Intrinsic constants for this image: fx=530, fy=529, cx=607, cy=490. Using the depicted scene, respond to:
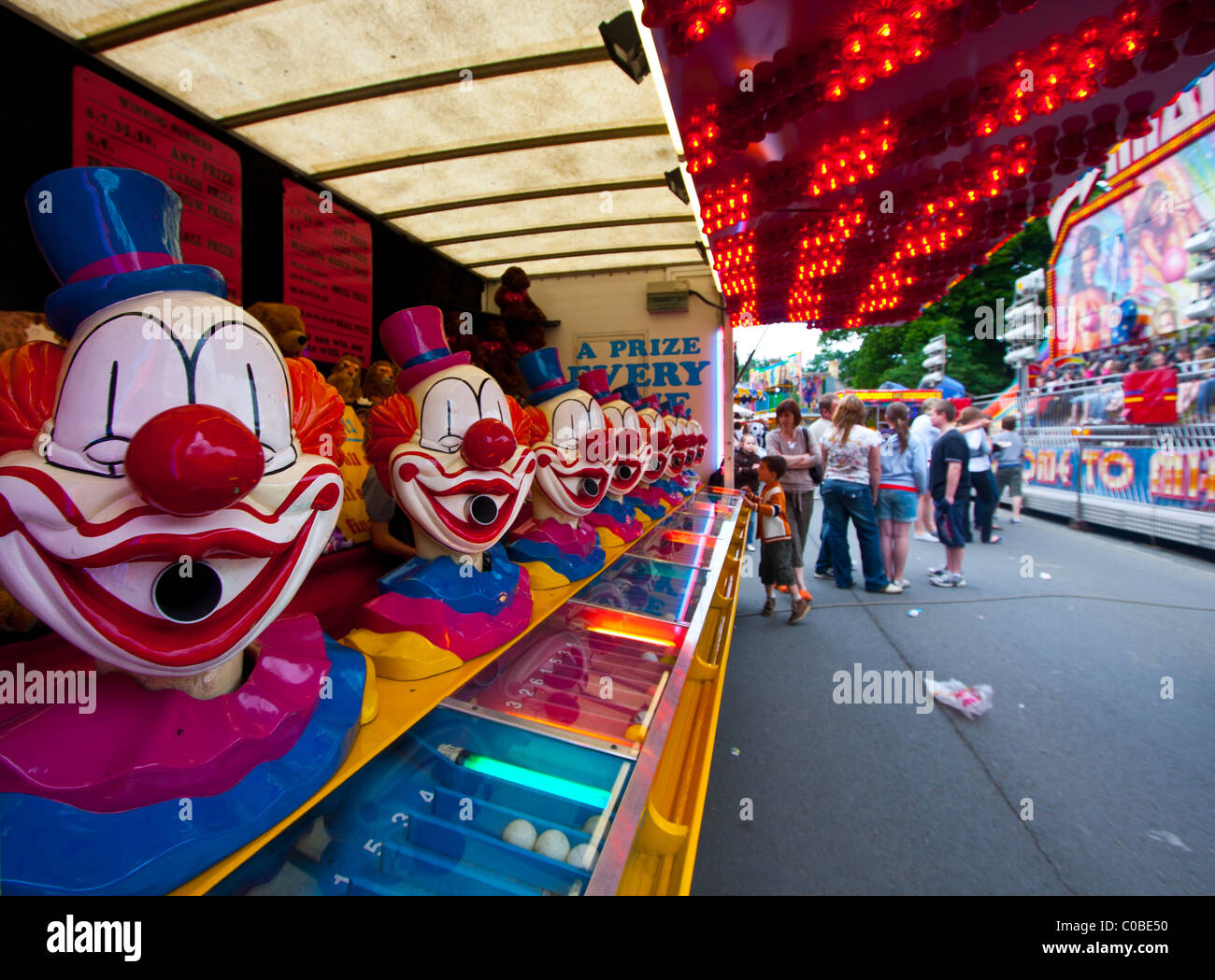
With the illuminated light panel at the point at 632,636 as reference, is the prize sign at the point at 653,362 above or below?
above

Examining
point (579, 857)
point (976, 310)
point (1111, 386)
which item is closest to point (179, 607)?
point (579, 857)

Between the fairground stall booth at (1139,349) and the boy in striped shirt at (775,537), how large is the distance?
173 inches

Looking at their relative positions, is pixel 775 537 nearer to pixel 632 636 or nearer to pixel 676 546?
pixel 676 546

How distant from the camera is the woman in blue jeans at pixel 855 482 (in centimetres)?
442

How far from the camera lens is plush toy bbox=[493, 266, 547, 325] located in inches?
97.4

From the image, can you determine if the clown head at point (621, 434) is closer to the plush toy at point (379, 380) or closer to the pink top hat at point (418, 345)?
the plush toy at point (379, 380)

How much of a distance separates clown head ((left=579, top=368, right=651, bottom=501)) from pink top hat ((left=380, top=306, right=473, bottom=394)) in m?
0.99

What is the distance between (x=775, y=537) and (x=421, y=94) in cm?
333

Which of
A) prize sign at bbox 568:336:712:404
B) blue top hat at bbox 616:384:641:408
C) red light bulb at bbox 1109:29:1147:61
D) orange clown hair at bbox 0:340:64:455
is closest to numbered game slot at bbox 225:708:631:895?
orange clown hair at bbox 0:340:64:455

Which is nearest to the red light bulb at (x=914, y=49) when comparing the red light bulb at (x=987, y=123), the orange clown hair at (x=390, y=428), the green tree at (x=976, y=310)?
the red light bulb at (x=987, y=123)

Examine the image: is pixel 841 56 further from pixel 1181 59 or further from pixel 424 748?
pixel 424 748

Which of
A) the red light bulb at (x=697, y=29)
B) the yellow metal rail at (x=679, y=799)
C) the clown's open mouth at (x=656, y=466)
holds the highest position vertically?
the red light bulb at (x=697, y=29)

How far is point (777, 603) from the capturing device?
454cm
